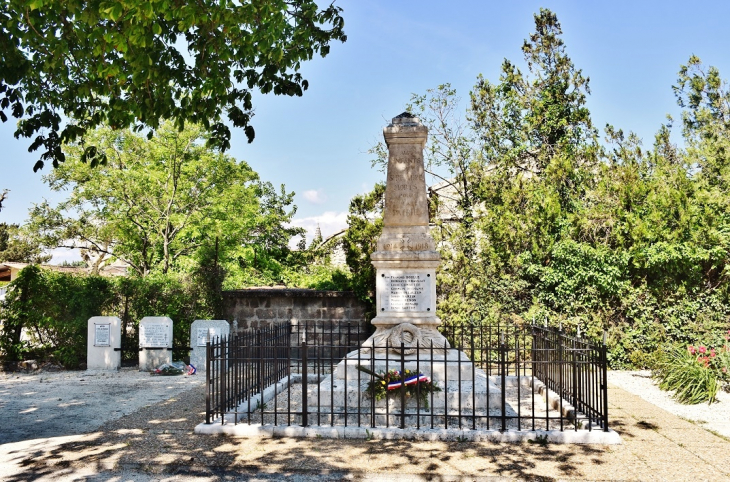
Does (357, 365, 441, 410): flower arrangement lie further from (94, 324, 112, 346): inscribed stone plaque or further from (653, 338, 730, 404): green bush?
(94, 324, 112, 346): inscribed stone plaque

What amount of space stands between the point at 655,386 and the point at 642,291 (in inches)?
108

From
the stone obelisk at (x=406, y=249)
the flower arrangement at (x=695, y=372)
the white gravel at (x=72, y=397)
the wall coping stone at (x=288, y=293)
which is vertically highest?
the stone obelisk at (x=406, y=249)

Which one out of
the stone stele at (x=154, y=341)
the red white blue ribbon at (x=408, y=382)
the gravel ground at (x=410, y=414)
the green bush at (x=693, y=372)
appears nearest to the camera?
the gravel ground at (x=410, y=414)

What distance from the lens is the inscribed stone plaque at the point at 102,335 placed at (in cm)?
1373

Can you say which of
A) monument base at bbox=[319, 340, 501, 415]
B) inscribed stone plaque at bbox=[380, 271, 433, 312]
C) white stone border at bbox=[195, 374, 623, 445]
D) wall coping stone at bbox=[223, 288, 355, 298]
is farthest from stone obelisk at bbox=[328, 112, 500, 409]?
wall coping stone at bbox=[223, 288, 355, 298]

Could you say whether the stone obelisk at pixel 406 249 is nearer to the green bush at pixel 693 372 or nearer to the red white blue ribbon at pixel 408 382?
the red white blue ribbon at pixel 408 382

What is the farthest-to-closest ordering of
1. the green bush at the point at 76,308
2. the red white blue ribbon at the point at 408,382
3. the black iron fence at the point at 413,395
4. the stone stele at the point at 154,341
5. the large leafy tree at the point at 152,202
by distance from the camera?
the large leafy tree at the point at 152,202
the green bush at the point at 76,308
the stone stele at the point at 154,341
the red white blue ribbon at the point at 408,382
the black iron fence at the point at 413,395

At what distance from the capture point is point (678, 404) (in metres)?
9.48

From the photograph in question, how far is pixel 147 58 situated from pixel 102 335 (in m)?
8.45

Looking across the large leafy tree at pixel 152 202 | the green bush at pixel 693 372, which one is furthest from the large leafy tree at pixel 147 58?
the large leafy tree at pixel 152 202

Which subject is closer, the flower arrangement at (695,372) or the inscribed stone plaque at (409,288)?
the flower arrangement at (695,372)

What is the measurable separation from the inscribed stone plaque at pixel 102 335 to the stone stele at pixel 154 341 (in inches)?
28.8

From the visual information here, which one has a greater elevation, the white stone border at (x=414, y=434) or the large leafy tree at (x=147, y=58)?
the large leafy tree at (x=147, y=58)

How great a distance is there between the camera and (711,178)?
17453 mm
